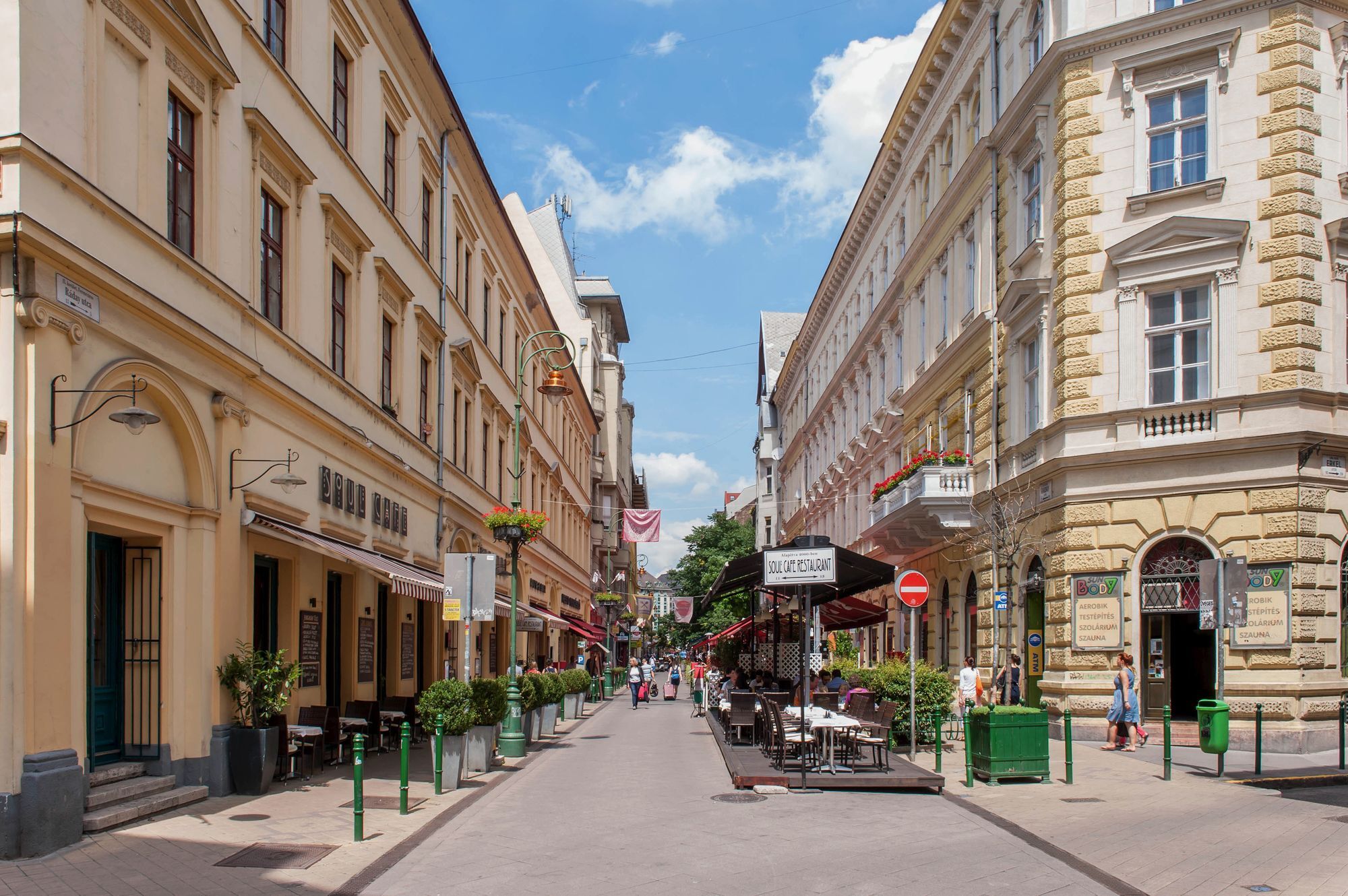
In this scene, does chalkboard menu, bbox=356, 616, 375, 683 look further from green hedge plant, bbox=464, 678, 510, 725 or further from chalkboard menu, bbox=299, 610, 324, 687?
green hedge plant, bbox=464, 678, 510, 725

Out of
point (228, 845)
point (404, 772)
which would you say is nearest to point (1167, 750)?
point (404, 772)

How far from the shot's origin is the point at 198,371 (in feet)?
45.1

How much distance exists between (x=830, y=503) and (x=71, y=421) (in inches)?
1721

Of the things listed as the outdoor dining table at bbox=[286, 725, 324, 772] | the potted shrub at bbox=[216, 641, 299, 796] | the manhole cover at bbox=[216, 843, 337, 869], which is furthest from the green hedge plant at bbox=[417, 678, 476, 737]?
the manhole cover at bbox=[216, 843, 337, 869]

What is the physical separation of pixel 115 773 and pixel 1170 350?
18381mm

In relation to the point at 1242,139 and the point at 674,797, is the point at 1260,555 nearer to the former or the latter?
the point at 1242,139

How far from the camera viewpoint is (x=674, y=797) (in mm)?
14914

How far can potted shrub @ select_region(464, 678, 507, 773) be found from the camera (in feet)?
55.7

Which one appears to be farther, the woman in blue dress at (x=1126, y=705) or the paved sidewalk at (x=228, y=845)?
the woman in blue dress at (x=1126, y=705)

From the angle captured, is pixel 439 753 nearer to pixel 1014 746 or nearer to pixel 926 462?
pixel 1014 746

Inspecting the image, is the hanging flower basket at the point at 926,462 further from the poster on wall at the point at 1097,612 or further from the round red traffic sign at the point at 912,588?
the round red traffic sign at the point at 912,588

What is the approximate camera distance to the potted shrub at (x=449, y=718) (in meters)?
15.4

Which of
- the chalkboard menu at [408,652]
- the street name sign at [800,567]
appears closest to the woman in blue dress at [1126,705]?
the street name sign at [800,567]

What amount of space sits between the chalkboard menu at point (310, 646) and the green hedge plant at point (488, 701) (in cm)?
279
